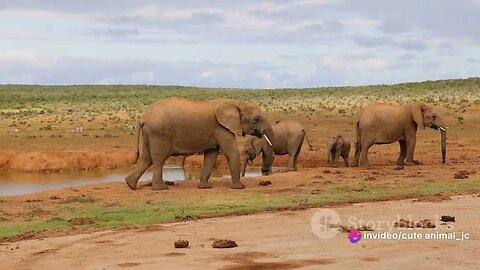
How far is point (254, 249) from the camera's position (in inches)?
480

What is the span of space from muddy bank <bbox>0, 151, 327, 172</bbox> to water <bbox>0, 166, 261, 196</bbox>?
1.16m

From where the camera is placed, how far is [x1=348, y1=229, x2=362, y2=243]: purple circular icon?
1258 centimetres

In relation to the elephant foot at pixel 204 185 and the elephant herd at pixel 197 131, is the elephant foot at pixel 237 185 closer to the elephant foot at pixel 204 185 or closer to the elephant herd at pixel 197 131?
the elephant herd at pixel 197 131

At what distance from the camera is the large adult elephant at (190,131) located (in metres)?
22.1

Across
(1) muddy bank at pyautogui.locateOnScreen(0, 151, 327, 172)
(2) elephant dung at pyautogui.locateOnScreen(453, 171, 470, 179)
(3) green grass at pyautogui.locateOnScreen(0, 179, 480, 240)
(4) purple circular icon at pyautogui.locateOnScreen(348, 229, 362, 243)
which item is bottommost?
(1) muddy bank at pyautogui.locateOnScreen(0, 151, 327, 172)

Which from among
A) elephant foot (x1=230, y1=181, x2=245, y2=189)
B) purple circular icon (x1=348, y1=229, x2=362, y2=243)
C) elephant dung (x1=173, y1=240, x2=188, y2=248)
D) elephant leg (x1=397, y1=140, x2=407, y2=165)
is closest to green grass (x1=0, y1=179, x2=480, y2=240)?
elephant foot (x1=230, y1=181, x2=245, y2=189)

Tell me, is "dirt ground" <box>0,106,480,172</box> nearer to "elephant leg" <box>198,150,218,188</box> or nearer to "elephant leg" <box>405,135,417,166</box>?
"elephant leg" <box>405,135,417,166</box>

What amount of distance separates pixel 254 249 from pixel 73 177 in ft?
66.2

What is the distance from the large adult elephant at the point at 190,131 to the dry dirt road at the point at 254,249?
686cm

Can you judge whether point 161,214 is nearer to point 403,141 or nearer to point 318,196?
point 318,196

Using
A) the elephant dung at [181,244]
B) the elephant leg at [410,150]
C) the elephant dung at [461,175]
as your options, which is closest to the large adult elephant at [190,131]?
the elephant dung at [461,175]

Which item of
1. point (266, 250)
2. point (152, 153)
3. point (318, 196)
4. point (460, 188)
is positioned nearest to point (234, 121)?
point (152, 153)

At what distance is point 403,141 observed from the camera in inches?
1168

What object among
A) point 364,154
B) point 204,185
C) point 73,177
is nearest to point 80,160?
point 73,177
